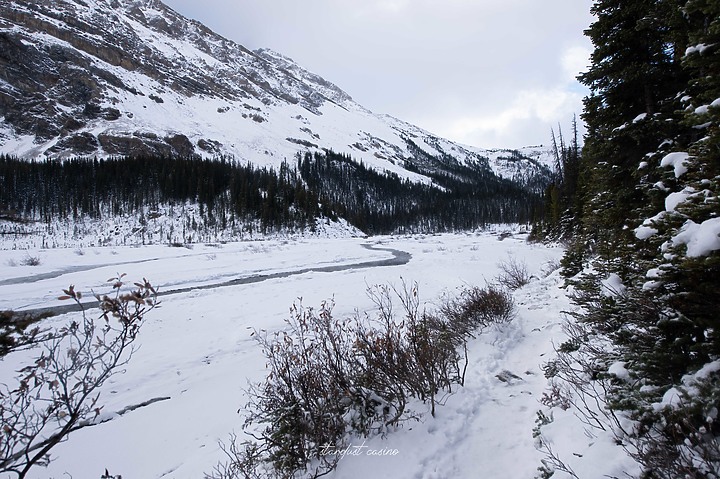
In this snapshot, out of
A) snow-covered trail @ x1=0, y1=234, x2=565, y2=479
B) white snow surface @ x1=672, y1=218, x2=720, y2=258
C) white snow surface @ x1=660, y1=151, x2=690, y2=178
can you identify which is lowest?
snow-covered trail @ x1=0, y1=234, x2=565, y2=479

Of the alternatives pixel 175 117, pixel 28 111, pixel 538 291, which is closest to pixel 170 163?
pixel 175 117

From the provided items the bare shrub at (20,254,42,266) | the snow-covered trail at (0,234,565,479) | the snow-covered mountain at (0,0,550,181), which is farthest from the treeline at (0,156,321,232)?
the snow-covered trail at (0,234,565,479)

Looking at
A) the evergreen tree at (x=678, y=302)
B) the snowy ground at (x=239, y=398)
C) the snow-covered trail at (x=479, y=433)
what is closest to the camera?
the evergreen tree at (x=678, y=302)

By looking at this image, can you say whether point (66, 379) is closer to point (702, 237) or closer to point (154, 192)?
point (702, 237)

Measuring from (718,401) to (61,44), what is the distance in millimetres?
185450

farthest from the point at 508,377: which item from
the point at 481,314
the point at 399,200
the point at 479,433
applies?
the point at 399,200

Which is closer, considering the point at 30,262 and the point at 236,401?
the point at 236,401

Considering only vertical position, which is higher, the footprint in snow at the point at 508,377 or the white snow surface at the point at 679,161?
the white snow surface at the point at 679,161

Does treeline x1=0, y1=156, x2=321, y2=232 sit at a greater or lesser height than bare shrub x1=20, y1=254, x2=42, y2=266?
greater

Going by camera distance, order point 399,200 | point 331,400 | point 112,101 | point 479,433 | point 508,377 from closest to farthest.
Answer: point 479,433 → point 331,400 → point 508,377 → point 112,101 → point 399,200

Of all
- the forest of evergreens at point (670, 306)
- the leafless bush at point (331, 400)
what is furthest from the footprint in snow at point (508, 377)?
the leafless bush at point (331, 400)

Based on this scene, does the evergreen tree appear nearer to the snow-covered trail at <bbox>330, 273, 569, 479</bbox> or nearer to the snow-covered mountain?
the snow-covered trail at <bbox>330, 273, 569, 479</bbox>

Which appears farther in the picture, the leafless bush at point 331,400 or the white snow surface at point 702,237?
the leafless bush at point 331,400

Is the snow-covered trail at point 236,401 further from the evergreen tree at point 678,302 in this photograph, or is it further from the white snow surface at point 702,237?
the white snow surface at point 702,237
